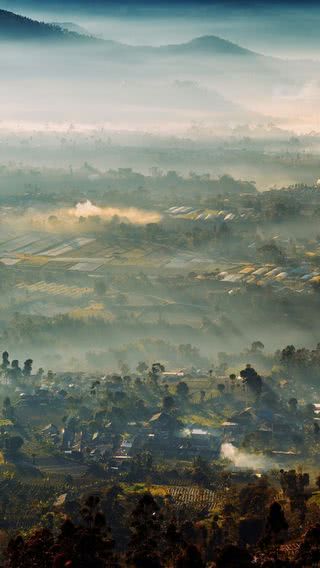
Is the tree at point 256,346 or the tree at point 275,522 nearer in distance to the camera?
the tree at point 275,522

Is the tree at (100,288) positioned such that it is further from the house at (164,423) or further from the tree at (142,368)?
the house at (164,423)

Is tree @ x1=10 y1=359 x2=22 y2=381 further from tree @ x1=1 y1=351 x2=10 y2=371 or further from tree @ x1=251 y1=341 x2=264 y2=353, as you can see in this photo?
tree @ x1=251 y1=341 x2=264 y2=353

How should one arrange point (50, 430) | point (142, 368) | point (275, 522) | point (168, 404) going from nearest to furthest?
1. point (275, 522)
2. point (50, 430)
3. point (168, 404)
4. point (142, 368)

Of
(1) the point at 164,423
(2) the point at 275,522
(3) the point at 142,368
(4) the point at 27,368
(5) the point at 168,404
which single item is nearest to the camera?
(2) the point at 275,522

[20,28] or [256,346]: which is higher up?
[20,28]

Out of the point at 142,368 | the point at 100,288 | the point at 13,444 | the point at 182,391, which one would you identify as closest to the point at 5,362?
the point at 142,368

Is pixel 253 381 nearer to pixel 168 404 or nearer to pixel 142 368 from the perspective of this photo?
pixel 168 404

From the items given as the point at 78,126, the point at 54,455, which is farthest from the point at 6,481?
the point at 78,126

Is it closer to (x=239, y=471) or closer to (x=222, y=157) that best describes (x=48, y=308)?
(x=239, y=471)

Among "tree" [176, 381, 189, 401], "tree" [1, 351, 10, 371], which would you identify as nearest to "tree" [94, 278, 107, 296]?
"tree" [1, 351, 10, 371]

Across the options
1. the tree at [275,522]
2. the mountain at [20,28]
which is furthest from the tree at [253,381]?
the mountain at [20,28]

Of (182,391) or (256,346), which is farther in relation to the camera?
(256,346)
